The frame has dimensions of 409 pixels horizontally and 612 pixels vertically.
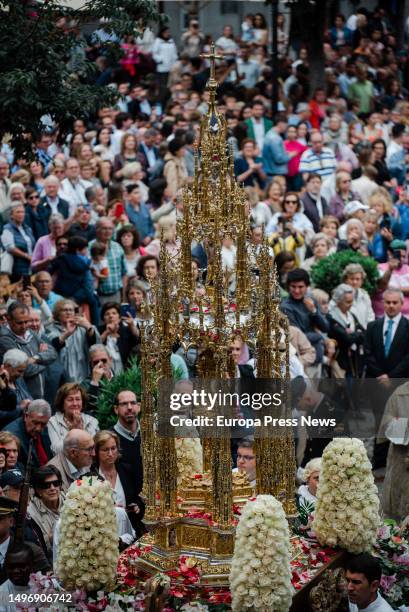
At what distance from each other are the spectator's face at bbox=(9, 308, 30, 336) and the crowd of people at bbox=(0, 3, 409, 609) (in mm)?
18

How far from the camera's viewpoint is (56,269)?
18578 millimetres

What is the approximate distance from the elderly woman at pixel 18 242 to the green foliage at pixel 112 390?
14.0ft

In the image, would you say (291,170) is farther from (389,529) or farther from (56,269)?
(389,529)

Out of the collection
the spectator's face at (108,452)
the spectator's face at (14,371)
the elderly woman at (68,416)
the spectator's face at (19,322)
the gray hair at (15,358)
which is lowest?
the spectator's face at (108,452)

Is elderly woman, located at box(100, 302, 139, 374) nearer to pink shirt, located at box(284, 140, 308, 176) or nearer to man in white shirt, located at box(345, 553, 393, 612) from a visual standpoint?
man in white shirt, located at box(345, 553, 393, 612)

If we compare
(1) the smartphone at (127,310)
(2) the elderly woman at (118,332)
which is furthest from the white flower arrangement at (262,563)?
(1) the smartphone at (127,310)

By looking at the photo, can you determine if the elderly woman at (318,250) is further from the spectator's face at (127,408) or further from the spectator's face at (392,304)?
the spectator's face at (127,408)

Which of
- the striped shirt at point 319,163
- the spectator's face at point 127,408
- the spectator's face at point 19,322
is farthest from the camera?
the striped shirt at point 319,163

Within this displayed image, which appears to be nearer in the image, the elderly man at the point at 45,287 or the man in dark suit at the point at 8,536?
the man in dark suit at the point at 8,536

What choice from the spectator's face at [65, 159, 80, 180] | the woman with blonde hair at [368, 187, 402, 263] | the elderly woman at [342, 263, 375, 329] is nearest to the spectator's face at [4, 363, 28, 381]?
the elderly woman at [342, 263, 375, 329]

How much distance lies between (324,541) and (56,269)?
755 centimetres

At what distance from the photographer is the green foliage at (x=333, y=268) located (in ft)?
64.4

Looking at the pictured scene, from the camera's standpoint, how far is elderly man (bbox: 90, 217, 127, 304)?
19016 mm

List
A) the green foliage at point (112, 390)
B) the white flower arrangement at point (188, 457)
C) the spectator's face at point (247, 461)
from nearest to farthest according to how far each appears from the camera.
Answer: the white flower arrangement at point (188, 457), the spectator's face at point (247, 461), the green foliage at point (112, 390)
